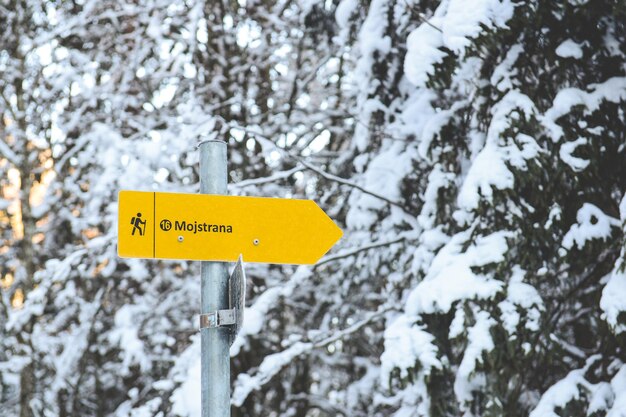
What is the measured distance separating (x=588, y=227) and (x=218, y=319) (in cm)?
280

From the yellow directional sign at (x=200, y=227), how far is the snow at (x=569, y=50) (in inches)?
106

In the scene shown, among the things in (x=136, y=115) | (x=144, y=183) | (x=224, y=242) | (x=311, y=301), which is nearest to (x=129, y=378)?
(x=311, y=301)

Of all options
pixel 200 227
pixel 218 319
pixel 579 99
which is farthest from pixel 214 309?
pixel 579 99

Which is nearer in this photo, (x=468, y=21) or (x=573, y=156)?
(x=468, y=21)

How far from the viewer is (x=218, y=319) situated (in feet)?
6.30

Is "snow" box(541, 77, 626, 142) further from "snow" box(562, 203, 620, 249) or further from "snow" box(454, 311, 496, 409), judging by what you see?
"snow" box(454, 311, 496, 409)

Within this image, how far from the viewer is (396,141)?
225 inches

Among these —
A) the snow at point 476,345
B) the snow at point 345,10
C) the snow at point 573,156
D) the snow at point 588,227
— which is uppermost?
the snow at point 345,10

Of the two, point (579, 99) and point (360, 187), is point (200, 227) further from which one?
point (360, 187)

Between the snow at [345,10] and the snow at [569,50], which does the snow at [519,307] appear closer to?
the snow at [569,50]

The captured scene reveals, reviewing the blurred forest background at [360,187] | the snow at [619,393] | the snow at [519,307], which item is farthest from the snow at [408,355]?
the snow at [619,393]

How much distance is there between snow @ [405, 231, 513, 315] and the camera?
4.00 metres

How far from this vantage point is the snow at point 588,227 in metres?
4.07

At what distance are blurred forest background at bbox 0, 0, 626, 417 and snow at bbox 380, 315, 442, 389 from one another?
0.04ft
